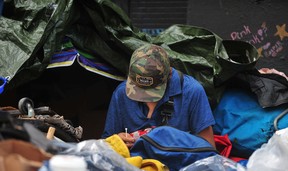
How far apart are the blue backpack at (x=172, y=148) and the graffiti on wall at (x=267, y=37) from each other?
267 cm

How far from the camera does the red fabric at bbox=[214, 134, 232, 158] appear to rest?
11.6 feet

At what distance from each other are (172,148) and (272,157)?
0.50 meters

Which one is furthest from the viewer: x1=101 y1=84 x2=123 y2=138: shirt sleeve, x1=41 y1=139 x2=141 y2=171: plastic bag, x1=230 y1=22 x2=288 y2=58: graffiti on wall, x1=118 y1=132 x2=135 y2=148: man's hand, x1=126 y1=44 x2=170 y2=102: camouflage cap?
x1=230 y1=22 x2=288 y2=58: graffiti on wall

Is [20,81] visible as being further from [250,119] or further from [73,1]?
[250,119]

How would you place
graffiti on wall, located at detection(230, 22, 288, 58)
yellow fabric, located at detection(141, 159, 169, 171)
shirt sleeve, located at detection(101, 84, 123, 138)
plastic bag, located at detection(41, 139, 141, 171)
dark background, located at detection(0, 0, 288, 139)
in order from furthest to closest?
graffiti on wall, located at detection(230, 22, 288, 58)
dark background, located at detection(0, 0, 288, 139)
shirt sleeve, located at detection(101, 84, 123, 138)
yellow fabric, located at detection(141, 159, 169, 171)
plastic bag, located at detection(41, 139, 141, 171)

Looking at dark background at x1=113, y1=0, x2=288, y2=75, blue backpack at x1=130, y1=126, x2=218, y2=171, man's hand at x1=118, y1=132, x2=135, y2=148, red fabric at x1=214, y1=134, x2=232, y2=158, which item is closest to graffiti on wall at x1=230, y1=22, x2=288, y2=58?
dark background at x1=113, y1=0, x2=288, y2=75

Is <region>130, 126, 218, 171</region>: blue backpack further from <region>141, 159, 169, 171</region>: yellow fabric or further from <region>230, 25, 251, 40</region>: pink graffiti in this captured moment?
<region>230, 25, 251, 40</region>: pink graffiti

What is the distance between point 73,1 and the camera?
3.68 meters

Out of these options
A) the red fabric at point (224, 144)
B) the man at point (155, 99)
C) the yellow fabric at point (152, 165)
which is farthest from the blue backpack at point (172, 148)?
the red fabric at point (224, 144)

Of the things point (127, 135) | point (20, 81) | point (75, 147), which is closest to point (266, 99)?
point (127, 135)

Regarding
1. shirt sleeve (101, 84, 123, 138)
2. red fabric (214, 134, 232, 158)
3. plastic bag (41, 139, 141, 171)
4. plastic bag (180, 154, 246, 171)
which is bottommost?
red fabric (214, 134, 232, 158)

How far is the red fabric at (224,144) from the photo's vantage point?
355 cm

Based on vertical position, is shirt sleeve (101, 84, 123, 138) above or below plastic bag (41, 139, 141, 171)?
below

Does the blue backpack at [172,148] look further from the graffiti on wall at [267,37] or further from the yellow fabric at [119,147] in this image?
the graffiti on wall at [267,37]
